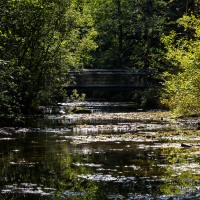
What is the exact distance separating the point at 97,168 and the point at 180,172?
2342mm

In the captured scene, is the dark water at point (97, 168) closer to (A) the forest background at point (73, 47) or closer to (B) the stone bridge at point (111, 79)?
(A) the forest background at point (73, 47)

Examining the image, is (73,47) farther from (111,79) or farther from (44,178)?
(44,178)

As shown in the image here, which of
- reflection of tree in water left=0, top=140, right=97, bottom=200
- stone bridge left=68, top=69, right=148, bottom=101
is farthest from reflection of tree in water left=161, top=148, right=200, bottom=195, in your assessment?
stone bridge left=68, top=69, right=148, bottom=101

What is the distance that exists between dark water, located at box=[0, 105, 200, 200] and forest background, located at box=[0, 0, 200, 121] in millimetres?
3090

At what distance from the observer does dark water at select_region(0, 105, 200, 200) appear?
11.0m

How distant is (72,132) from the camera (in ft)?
79.5

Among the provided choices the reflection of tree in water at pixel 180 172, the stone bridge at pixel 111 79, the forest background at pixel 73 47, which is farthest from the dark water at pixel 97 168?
the stone bridge at pixel 111 79

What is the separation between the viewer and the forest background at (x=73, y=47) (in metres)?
23.9

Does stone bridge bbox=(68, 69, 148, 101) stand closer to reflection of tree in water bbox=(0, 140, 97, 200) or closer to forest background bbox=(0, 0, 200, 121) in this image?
forest background bbox=(0, 0, 200, 121)

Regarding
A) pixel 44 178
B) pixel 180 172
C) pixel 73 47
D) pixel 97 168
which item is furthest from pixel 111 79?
pixel 44 178

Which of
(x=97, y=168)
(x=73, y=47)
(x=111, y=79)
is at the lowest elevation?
(x=97, y=168)

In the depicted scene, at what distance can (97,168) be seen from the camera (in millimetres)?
13930

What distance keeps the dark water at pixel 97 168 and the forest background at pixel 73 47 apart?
10.1ft

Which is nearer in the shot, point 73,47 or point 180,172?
point 180,172
